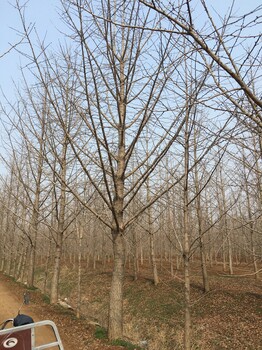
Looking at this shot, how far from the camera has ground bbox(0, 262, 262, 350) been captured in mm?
7730

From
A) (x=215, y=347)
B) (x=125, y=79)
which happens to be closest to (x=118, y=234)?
(x=125, y=79)

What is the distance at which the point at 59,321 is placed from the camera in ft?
26.5

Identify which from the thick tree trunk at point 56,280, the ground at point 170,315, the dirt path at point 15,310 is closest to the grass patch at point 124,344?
the ground at point 170,315

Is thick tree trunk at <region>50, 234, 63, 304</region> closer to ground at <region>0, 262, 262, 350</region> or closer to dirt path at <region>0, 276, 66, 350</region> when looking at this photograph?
ground at <region>0, 262, 262, 350</region>

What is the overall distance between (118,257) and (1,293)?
9.47 metres

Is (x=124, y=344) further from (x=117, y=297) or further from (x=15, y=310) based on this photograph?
(x=15, y=310)

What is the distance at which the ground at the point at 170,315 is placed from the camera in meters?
7.73

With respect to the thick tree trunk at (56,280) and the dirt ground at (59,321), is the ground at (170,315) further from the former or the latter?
the thick tree trunk at (56,280)

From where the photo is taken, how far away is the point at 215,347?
10.1 metres

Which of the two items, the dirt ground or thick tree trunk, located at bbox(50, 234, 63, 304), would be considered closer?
the dirt ground

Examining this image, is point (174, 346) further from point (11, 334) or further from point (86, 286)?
point (86, 286)

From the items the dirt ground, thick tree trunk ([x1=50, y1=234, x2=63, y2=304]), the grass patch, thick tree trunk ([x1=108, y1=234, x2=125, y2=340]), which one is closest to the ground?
the dirt ground

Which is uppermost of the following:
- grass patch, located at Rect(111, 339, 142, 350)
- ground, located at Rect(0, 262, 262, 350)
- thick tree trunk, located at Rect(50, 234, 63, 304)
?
thick tree trunk, located at Rect(50, 234, 63, 304)

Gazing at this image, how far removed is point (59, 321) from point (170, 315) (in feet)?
21.9
